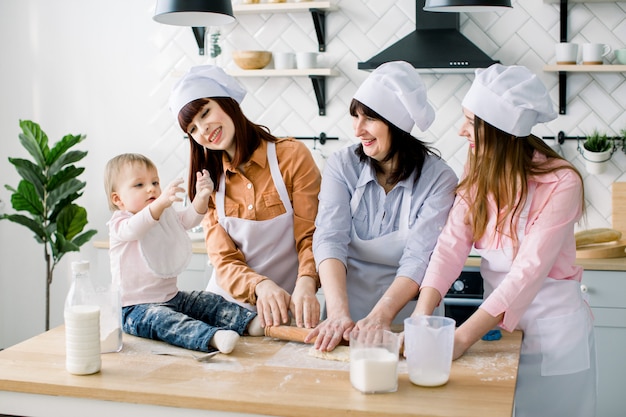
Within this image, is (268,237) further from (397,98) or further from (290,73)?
(290,73)

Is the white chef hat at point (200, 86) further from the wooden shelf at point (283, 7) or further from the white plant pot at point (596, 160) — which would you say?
the white plant pot at point (596, 160)

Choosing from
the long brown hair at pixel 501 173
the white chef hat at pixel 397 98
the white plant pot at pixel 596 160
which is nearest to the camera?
the long brown hair at pixel 501 173

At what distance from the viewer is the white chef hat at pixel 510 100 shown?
1.95m

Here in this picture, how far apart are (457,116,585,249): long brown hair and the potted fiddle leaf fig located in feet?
8.08

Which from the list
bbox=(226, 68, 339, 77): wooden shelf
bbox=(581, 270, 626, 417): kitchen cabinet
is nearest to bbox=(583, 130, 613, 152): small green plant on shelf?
bbox=(581, 270, 626, 417): kitchen cabinet

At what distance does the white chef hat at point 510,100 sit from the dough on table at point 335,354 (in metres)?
0.66

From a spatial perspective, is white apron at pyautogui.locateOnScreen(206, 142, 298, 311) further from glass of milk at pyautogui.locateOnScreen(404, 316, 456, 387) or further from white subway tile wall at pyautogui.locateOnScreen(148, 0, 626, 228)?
white subway tile wall at pyautogui.locateOnScreen(148, 0, 626, 228)

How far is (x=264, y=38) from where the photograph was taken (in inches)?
165

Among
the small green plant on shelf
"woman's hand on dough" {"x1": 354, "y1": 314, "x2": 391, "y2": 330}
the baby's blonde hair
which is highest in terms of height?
the small green plant on shelf

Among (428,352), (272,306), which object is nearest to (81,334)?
(272,306)

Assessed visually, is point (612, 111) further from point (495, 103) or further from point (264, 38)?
point (495, 103)

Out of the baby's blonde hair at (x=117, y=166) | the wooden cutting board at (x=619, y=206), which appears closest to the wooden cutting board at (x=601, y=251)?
the wooden cutting board at (x=619, y=206)

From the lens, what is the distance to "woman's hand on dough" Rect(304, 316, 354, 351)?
1875 millimetres

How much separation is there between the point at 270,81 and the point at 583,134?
5.25 feet
